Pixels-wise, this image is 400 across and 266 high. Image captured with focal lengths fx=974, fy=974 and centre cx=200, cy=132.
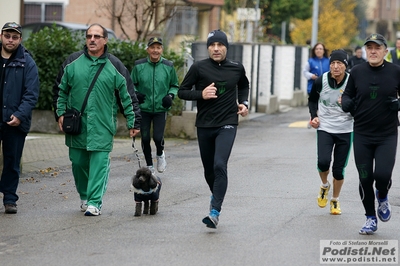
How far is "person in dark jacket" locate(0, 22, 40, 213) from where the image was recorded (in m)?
9.98

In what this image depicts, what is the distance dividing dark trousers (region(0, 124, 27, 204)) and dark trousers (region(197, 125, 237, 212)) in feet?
6.73

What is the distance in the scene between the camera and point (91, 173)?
9.95 meters

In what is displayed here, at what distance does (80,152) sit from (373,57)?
3197 mm

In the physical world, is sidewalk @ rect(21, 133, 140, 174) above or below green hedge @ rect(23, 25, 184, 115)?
below

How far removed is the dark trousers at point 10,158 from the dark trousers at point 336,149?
3.15 m

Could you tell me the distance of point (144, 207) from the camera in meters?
10.0

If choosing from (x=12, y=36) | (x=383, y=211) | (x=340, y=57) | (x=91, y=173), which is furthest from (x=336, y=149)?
(x=12, y=36)

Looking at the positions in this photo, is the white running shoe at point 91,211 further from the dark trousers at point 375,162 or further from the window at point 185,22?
the window at point 185,22

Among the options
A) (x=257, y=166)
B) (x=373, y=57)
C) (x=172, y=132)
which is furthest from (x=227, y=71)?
(x=172, y=132)

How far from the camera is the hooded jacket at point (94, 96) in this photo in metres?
9.86

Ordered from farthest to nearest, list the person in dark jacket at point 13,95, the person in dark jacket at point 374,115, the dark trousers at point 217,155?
the person in dark jacket at point 13,95
the dark trousers at point 217,155
the person in dark jacket at point 374,115

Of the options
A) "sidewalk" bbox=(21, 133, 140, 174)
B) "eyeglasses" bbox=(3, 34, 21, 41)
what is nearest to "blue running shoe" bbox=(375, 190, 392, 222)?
"eyeglasses" bbox=(3, 34, 21, 41)

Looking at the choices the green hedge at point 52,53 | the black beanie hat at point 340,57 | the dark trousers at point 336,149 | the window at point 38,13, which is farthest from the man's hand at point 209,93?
the window at point 38,13

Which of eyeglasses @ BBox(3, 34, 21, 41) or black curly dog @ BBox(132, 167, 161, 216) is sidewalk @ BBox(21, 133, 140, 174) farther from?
black curly dog @ BBox(132, 167, 161, 216)
